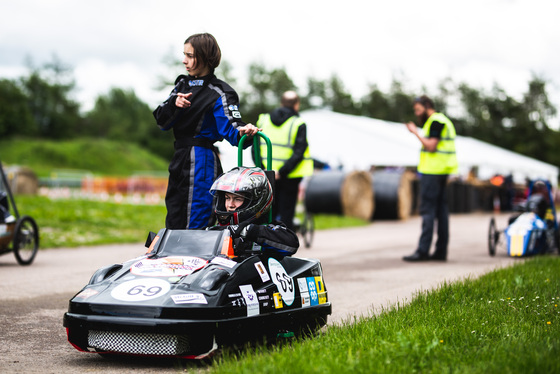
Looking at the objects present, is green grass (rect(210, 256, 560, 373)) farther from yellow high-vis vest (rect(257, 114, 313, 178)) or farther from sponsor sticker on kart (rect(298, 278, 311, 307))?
yellow high-vis vest (rect(257, 114, 313, 178))

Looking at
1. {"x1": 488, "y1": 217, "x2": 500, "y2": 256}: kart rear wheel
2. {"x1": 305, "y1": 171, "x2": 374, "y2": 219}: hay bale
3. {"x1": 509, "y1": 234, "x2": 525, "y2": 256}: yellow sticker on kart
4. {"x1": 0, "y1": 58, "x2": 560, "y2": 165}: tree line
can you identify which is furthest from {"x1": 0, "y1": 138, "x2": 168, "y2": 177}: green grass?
{"x1": 509, "y1": 234, "x2": 525, "y2": 256}: yellow sticker on kart

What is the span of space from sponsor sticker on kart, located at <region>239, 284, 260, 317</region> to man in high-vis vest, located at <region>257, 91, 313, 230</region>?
192 inches

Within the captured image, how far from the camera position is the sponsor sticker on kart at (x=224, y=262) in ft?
14.8

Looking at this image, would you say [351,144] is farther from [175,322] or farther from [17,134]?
[17,134]

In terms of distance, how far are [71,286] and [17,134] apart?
229 feet

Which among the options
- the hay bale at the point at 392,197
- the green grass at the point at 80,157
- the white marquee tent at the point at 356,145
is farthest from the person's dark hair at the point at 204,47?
the green grass at the point at 80,157

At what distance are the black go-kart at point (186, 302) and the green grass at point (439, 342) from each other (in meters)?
0.18

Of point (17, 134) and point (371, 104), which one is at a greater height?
point (371, 104)

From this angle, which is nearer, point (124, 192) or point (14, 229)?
point (14, 229)

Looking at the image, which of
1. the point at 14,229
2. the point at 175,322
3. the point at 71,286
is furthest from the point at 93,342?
the point at 14,229

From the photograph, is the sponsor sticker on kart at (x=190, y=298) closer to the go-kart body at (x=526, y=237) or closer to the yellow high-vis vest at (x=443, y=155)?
the yellow high-vis vest at (x=443, y=155)

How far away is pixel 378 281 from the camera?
820 cm

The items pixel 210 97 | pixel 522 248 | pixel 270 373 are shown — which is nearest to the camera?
pixel 270 373

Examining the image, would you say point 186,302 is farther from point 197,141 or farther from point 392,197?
point 392,197
